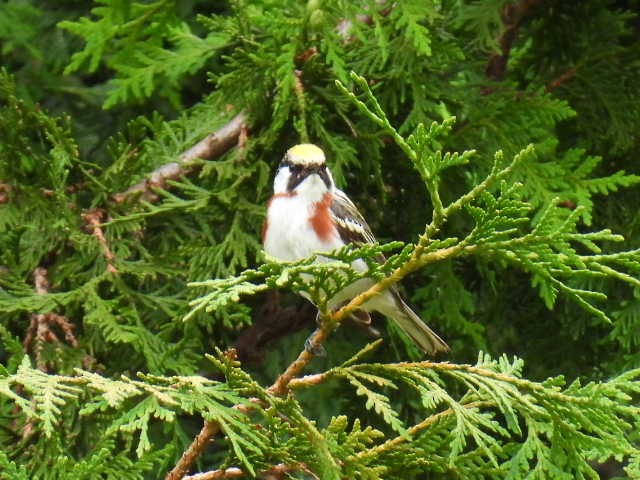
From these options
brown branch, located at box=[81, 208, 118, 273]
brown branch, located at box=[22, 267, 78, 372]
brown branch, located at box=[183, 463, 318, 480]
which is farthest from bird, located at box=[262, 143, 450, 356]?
brown branch, located at box=[183, 463, 318, 480]

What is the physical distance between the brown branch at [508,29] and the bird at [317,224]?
2.81 feet

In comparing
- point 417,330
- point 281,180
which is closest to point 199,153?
point 281,180

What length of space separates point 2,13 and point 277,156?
1.98m

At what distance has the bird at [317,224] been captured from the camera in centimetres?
311

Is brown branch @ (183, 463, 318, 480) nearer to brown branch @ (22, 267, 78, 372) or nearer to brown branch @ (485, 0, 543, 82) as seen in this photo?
brown branch @ (22, 267, 78, 372)

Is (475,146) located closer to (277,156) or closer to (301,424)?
(277,156)

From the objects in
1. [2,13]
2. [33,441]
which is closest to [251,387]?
[33,441]

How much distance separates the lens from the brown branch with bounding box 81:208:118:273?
121 inches

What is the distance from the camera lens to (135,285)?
10.7 ft

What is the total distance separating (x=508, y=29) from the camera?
3697mm

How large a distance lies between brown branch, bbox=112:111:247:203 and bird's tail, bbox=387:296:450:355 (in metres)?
0.75

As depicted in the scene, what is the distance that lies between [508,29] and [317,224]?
42.5 inches

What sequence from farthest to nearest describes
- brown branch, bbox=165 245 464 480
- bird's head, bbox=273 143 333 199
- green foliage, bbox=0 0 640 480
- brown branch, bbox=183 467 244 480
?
bird's head, bbox=273 143 333 199 < green foliage, bbox=0 0 640 480 < brown branch, bbox=183 467 244 480 < brown branch, bbox=165 245 464 480

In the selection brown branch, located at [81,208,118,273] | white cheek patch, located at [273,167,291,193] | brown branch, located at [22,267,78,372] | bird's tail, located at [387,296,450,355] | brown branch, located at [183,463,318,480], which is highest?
white cheek patch, located at [273,167,291,193]
